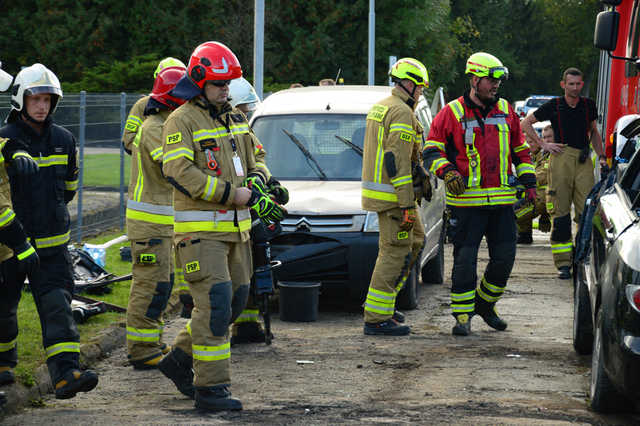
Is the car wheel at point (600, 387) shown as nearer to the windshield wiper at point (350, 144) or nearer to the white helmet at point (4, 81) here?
the white helmet at point (4, 81)

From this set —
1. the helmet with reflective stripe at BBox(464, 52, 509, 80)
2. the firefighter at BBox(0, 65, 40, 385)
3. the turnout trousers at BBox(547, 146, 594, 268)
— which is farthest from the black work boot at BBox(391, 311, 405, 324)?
the firefighter at BBox(0, 65, 40, 385)

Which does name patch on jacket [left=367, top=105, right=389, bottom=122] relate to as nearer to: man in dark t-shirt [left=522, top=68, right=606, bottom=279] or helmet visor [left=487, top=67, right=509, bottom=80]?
helmet visor [left=487, top=67, right=509, bottom=80]

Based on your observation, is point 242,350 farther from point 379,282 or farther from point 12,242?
point 12,242

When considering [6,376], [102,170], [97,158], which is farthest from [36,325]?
[102,170]

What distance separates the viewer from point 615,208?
6301 millimetres

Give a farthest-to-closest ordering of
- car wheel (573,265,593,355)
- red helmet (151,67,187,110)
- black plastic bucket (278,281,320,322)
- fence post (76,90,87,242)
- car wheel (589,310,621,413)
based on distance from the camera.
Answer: fence post (76,90,87,242) → black plastic bucket (278,281,320,322) → car wheel (573,265,593,355) → red helmet (151,67,187,110) → car wheel (589,310,621,413)

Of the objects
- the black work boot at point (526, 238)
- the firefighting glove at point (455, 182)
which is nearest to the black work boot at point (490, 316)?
the firefighting glove at point (455, 182)

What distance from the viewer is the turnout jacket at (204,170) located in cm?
600

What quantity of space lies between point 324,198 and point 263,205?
317 centimetres

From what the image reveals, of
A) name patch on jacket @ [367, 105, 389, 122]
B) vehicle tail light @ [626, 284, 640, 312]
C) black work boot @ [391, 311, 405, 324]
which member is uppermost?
name patch on jacket @ [367, 105, 389, 122]

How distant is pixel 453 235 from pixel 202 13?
26.9 meters

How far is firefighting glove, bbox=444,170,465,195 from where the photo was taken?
8234 millimetres

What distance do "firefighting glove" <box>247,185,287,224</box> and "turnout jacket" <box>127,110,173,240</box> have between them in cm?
99

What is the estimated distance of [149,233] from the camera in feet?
23.7
